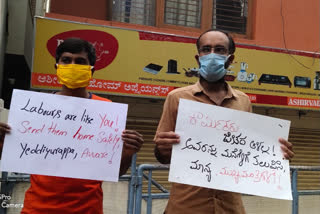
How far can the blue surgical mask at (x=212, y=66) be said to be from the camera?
2.33 m

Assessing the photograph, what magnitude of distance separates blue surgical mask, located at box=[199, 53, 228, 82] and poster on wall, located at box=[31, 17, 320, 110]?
214 inches

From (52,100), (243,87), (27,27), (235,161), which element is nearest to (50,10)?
(27,27)

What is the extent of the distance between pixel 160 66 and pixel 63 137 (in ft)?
19.3

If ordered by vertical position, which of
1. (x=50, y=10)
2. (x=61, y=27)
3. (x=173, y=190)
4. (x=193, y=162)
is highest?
(x=50, y=10)

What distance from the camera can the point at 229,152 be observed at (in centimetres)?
231

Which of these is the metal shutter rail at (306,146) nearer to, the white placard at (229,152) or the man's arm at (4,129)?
the white placard at (229,152)

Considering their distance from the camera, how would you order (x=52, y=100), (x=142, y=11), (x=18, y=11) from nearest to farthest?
1. (x=52, y=100)
2. (x=18, y=11)
3. (x=142, y=11)

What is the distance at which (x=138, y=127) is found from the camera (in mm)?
8914

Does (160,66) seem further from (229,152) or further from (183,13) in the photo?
(229,152)

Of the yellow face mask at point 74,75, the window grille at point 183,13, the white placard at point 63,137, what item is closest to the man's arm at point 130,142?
the white placard at point 63,137

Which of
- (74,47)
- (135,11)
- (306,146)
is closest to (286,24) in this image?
(306,146)

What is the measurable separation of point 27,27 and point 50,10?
0.70m

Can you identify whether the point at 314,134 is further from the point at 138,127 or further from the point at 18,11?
A: the point at 18,11

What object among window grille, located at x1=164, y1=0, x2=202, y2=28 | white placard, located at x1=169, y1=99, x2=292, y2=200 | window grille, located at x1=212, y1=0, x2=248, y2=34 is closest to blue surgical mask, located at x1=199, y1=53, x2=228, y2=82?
white placard, located at x1=169, y1=99, x2=292, y2=200
